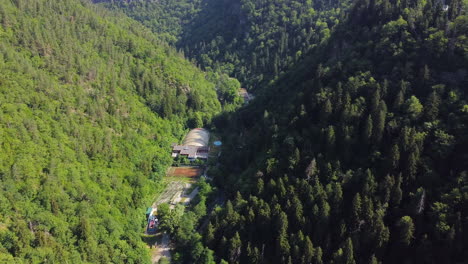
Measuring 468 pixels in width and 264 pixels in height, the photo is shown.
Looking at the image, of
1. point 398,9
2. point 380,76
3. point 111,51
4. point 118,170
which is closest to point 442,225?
point 380,76

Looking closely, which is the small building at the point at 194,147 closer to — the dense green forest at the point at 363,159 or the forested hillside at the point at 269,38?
the dense green forest at the point at 363,159

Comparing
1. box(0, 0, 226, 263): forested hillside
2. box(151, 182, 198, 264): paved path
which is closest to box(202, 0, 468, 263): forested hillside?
box(151, 182, 198, 264): paved path

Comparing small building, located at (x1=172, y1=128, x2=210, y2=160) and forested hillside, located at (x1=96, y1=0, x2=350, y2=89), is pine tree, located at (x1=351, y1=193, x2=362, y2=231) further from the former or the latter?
forested hillside, located at (x1=96, y1=0, x2=350, y2=89)

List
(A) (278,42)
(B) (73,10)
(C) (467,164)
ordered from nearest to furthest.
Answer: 1. (C) (467,164)
2. (B) (73,10)
3. (A) (278,42)

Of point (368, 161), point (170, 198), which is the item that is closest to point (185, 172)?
point (170, 198)

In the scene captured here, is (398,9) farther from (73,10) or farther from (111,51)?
(73,10)
